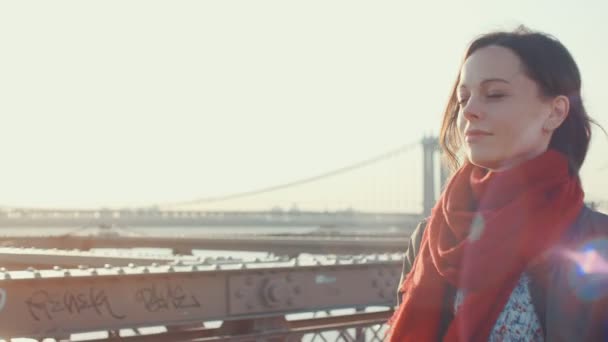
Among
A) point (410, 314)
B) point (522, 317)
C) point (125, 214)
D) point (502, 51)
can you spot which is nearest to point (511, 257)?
point (522, 317)

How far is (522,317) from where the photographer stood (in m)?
1.81

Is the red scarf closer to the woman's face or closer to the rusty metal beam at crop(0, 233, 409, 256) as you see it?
the woman's face

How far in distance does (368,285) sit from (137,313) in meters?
1.66

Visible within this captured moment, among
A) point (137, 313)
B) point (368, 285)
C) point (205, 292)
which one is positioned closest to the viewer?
point (137, 313)

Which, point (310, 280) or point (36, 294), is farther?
point (310, 280)

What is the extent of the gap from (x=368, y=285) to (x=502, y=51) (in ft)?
13.8

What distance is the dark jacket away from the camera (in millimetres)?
1731

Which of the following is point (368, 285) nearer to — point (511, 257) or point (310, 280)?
point (310, 280)

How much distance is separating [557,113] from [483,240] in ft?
0.98

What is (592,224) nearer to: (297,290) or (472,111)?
(472,111)

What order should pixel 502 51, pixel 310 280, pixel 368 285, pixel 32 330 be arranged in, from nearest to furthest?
1. pixel 502 51
2. pixel 32 330
3. pixel 310 280
4. pixel 368 285

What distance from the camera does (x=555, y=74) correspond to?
6.30ft

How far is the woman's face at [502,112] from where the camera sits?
74.8 inches

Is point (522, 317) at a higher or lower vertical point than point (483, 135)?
lower
